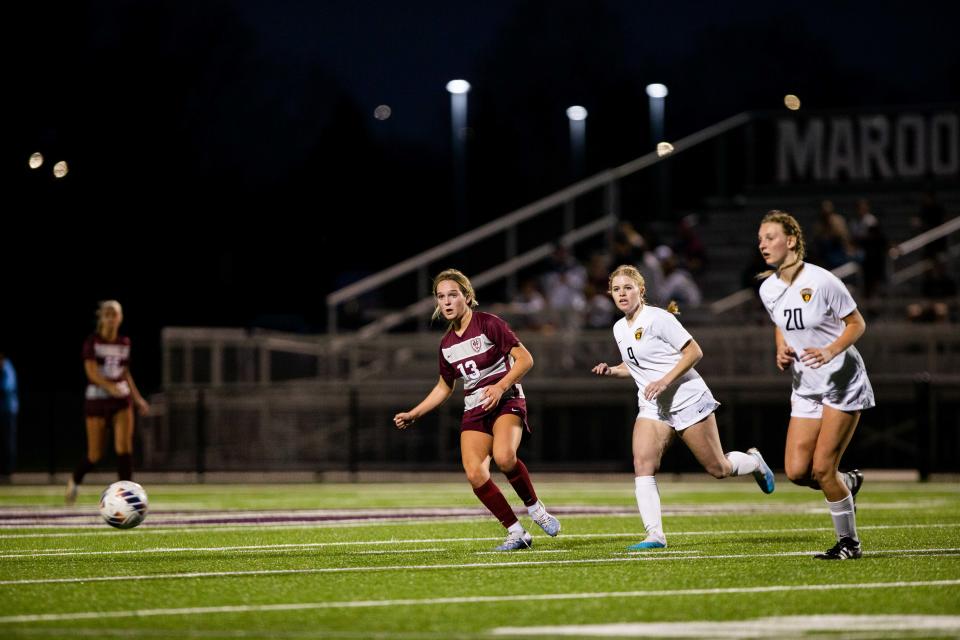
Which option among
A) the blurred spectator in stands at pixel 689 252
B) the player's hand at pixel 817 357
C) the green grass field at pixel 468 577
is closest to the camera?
the green grass field at pixel 468 577

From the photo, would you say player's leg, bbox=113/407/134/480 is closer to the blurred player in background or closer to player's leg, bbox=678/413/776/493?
the blurred player in background

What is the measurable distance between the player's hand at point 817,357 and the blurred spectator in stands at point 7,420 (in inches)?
668

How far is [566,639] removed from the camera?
7277 millimetres

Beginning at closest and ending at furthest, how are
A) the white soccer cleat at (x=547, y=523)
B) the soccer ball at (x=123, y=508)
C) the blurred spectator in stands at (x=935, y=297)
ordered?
the white soccer cleat at (x=547, y=523)
the soccer ball at (x=123, y=508)
the blurred spectator in stands at (x=935, y=297)

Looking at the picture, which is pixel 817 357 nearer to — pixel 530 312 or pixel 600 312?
pixel 600 312

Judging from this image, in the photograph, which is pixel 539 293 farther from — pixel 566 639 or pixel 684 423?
pixel 566 639

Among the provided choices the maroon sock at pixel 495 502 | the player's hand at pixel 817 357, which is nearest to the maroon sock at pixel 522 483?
the maroon sock at pixel 495 502

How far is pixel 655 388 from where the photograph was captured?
35.6 feet

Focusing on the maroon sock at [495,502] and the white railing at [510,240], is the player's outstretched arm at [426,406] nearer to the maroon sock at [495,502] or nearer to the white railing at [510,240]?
the maroon sock at [495,502]

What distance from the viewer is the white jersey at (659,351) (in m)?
11.3

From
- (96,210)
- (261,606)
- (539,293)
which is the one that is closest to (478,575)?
(261,606)

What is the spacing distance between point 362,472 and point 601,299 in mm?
4803

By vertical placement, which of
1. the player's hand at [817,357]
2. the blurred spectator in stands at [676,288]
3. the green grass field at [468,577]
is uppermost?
the blurred spectator in stands at [676,288]

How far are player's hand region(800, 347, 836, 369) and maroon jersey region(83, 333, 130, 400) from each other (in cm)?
922
